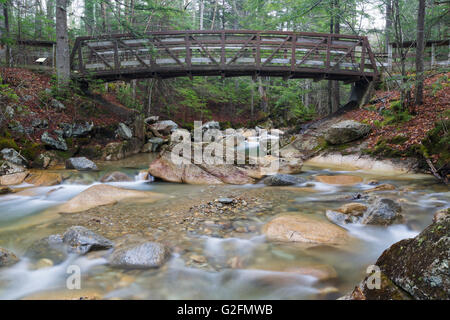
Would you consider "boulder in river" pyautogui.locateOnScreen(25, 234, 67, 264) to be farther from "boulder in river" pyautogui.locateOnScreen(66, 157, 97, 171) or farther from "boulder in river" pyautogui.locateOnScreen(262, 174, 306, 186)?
"boulder in river" pyautogui.locateOnScreen(66, 157, 97, 171)

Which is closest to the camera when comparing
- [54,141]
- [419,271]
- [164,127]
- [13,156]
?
[419,271]

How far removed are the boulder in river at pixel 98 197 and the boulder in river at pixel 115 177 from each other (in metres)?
1.93

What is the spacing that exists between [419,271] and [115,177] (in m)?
7.57

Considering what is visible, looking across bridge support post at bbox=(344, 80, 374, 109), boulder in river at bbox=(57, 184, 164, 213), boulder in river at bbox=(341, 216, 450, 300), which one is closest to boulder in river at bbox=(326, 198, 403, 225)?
boulder in river at bbox=(341, 216, 450, 300)

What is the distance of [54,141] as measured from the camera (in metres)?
9.17

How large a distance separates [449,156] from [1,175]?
1128cm

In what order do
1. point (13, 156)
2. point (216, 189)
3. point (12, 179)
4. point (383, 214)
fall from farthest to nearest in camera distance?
point (13, 156) < point (12, 179) < point (216, 189) < point (383, 214)

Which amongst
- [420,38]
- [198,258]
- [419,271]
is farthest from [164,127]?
[419,271]

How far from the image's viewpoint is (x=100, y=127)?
1100 centimetres

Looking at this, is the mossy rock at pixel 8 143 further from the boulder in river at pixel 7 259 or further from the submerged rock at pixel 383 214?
the submerged rock at pixel 383 214

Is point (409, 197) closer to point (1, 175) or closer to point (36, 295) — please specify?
point (36, 295)

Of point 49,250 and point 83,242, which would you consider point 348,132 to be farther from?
point 49,250

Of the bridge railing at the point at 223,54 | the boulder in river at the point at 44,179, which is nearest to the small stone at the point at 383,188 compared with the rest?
the bridge railing at the point at 223,54

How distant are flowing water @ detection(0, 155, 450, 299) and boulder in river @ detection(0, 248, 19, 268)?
0.07m
